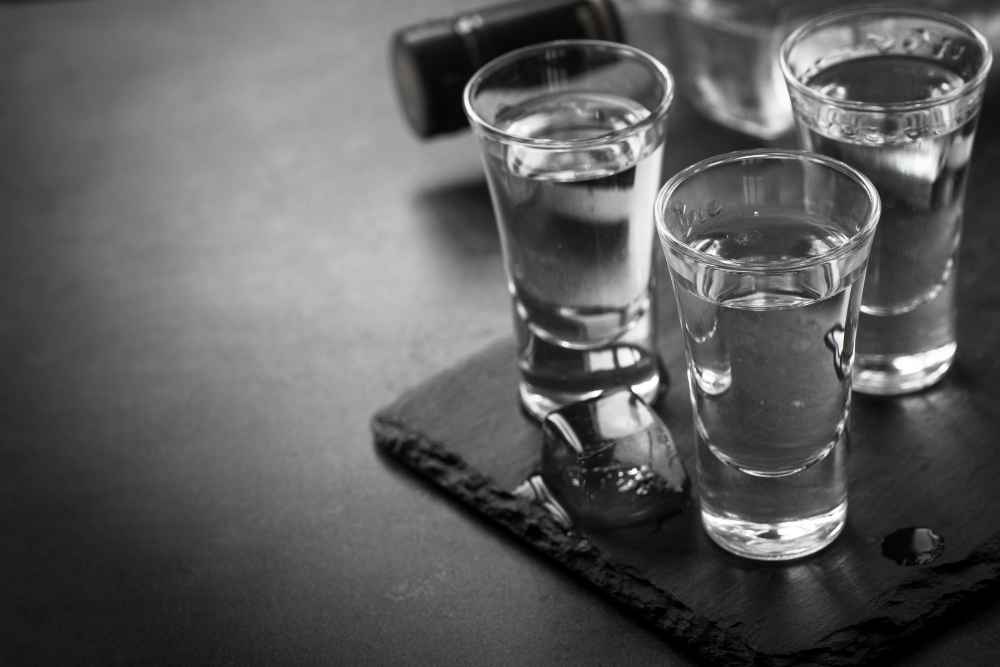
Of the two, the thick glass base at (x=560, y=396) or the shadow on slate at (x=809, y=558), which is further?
the thick glass base at (x=560, y=396)

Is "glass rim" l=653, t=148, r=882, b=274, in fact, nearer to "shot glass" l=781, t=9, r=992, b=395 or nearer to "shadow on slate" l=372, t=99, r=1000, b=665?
"shot glass" l=781, t=9, r=992, b=395

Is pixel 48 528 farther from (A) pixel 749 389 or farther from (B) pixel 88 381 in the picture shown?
(A) pixel 749 389

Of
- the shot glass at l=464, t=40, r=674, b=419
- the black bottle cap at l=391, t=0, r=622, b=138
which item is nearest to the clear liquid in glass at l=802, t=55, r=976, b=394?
the shot glass at l=464, t=40, r=674, b=419

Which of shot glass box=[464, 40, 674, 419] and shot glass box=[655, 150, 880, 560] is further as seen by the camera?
shot glass box=[464, 40, 674, 419]

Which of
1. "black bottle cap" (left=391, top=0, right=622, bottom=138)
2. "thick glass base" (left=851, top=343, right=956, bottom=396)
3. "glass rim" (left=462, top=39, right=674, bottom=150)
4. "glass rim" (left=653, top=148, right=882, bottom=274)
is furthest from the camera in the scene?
"black bottle cap" (left=391, top=0, right=622, bottom=138)

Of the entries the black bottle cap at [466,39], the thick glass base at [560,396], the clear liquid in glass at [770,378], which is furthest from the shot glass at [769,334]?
the black bottle cap at [466,39]

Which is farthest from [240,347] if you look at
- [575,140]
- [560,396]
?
[575,140]

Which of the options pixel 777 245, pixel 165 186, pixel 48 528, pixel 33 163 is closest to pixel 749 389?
pixel 777 245

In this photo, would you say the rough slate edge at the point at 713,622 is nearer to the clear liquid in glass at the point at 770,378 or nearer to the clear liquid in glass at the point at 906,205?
the clear liquid in glass at the point at 770,378
